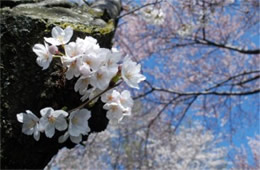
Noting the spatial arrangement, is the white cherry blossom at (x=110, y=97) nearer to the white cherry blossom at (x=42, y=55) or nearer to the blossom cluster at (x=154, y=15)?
the white cherry blossom at (x=42, y=55)

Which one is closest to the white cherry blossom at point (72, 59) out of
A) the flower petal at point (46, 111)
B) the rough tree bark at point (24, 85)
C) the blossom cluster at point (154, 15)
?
the flower petal at point (46, 111)

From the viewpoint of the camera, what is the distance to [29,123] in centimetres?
98

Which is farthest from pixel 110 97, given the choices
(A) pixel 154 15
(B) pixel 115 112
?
(A) pixel 154 15

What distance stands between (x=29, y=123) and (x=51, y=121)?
0.09 meters

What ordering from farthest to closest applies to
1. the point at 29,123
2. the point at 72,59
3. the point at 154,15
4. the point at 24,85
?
the point at 154,15, the point at 24,85, the point at 29,123, the point at 72,59

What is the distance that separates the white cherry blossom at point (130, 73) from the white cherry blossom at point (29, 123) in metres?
0.32

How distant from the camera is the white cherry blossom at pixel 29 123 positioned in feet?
3.14

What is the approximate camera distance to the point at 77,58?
889 mm

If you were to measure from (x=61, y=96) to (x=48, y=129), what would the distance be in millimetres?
469

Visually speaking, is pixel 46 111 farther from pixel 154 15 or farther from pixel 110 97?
pixel 154 15

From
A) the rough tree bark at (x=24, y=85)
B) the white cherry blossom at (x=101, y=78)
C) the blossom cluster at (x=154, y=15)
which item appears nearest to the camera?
the white cherry blossom at (x=101, y=78)

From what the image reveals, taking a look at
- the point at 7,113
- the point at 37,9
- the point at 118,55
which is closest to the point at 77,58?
the point at 118,55

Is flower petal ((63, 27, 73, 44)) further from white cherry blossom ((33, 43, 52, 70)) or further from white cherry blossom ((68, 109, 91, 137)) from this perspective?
white cherry blossom ((68, 109, 91, 137))

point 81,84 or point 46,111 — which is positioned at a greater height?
point 81,84
